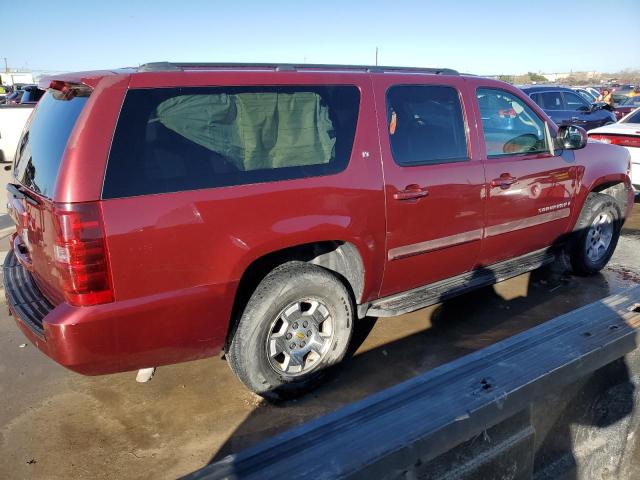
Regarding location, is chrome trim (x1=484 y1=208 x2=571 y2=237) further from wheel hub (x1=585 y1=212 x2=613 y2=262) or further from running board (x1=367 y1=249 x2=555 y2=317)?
wheel hub (x1=585 y1=212 x2=613 y2=262)

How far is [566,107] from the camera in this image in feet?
39.1

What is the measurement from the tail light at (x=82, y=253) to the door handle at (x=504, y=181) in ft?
8.85

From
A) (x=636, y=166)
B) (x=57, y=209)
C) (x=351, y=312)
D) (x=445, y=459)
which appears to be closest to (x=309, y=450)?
(x=445, y=459)

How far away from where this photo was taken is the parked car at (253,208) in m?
2.45

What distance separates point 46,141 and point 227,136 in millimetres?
948

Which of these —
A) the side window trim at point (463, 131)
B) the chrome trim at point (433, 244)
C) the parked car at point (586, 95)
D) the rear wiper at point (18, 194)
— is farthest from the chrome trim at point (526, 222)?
the parked car at point (586, 95)

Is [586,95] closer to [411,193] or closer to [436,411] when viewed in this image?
[411,193]

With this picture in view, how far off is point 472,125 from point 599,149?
171 cm

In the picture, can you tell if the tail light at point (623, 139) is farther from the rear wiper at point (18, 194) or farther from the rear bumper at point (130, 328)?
the rear wiper at point (18, 194)

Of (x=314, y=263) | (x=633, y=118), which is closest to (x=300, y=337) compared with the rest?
(x=314, y=263)

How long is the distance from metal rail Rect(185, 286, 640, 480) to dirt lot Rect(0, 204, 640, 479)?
1.32 meters

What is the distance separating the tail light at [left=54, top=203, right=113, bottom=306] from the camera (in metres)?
2.34

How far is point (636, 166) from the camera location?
7578 millimetres

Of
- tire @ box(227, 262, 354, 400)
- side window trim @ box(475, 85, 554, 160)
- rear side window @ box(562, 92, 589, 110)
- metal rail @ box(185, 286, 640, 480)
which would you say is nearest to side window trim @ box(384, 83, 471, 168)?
side window trim @ box(475, 85, 554, 160)
